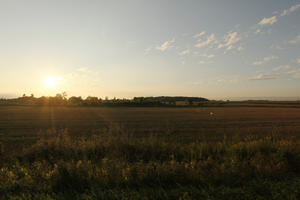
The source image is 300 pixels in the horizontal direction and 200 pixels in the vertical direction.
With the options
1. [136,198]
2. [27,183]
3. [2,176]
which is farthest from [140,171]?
[2,176]

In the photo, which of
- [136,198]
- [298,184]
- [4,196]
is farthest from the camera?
[298,184]

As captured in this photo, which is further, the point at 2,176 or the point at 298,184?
the point at 2,176

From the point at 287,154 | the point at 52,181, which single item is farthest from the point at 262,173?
the point at 52,181

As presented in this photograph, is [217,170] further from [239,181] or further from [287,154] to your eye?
[287,154]

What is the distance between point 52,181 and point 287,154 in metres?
6.55

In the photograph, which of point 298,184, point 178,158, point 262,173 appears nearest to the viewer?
point 298,184

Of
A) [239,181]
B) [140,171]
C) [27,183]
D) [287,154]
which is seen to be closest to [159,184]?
[140,171]

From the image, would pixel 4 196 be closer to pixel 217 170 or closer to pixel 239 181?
pixel 217 170

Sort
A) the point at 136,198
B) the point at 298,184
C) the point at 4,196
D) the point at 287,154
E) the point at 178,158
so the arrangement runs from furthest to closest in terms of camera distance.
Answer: the point at 178,158, the point at 287,154, the point at 298,184, the point at 4,196, the point at 136,198

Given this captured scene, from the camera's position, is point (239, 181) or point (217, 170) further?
point (217, 170)

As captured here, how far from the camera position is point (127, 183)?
12.6 feet

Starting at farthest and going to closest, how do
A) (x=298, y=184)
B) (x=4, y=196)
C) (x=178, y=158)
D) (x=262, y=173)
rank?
(x=178, y=158), (x=262, y=173), (x=298, y=184), (x=4, y=196)

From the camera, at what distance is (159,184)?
3885mm

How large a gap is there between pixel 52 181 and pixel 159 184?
2392 millimetres
